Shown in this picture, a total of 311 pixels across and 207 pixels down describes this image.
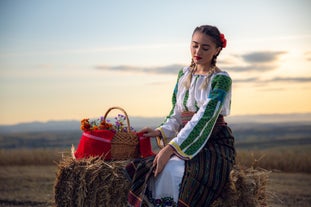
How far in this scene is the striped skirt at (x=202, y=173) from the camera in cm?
459

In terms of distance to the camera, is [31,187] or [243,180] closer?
[243,180]

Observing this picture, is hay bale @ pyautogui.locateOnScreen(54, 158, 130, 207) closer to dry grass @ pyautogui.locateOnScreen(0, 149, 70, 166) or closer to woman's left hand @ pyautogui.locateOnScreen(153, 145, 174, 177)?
woman's left hand @ pyautogui.locateOnScreen(153, 145, 174, 177)

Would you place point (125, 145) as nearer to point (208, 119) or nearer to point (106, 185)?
point (106, 185)

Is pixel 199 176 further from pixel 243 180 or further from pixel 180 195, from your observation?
pixel 243 180

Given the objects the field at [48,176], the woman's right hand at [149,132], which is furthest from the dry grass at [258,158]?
the woman's right hand at [149,132]

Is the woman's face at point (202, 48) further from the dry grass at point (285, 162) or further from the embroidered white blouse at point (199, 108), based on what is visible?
the dry grass at point (285, 162)

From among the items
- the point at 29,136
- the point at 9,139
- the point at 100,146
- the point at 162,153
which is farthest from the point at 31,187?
the point at 29,136

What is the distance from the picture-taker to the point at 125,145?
5223 millimetres

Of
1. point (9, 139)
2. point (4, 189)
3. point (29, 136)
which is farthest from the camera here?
point (29, 136)

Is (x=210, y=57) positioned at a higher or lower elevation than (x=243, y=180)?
higher

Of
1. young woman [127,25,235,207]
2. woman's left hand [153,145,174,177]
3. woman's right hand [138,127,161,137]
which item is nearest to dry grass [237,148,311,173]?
woman's right hand [138,127,161,137]

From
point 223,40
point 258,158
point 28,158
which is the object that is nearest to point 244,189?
point 223,40

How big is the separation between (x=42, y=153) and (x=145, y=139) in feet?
34.3

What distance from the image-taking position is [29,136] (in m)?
63.9
